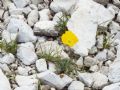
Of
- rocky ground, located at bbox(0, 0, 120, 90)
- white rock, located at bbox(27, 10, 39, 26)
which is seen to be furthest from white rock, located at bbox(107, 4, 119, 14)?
white rock, located at bbox(27, 10, 39, 26)

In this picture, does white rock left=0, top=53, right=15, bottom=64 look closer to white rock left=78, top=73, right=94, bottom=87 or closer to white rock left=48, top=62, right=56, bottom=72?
white rock left=48, top=62, right=56, bottom=72

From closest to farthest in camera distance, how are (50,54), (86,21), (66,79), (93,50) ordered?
1. (66,79)
2. (50,54)
3. (93,50)
4. (86,21)

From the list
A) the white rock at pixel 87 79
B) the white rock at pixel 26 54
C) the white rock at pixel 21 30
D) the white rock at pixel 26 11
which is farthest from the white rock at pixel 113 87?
the white rock at pixel 26 11

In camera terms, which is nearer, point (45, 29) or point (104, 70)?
point (104, 70)

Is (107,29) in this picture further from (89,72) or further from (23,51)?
(23,51)

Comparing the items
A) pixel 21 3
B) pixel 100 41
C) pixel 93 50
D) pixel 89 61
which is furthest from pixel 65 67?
pixel 21 3

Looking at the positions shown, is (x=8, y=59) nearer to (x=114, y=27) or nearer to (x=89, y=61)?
(x=89, y=61)

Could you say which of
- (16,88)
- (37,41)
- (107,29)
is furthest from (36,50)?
(107,29)
